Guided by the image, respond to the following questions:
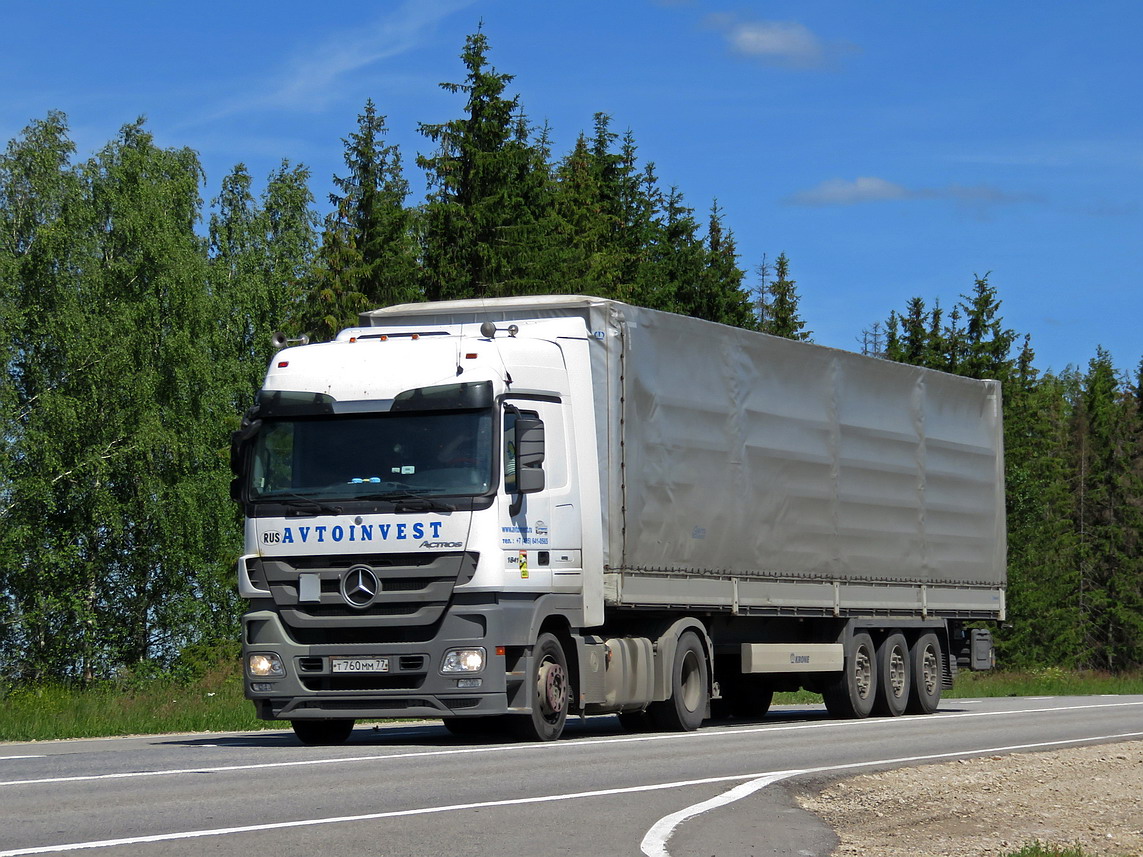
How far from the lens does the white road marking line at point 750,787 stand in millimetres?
8500

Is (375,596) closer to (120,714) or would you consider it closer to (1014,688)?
(120,714)

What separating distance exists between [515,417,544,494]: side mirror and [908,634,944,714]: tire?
31.0ft

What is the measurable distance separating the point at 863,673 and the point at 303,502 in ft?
30.5

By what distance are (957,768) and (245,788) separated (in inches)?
228

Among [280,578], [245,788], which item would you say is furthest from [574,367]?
[245,788]

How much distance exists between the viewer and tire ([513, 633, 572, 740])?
15078mm

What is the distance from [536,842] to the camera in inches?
328

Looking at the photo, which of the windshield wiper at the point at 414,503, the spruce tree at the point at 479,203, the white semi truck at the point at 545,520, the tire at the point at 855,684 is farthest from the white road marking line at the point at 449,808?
the spruce tree at the point at 479,203

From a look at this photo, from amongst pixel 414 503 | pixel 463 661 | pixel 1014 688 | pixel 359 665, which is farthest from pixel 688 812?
pixel 1014 688

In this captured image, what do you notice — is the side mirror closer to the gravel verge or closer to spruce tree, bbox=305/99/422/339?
the gravel verge

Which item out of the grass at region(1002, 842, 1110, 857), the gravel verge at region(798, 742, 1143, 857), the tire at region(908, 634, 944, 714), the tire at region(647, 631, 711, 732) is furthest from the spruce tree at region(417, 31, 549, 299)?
the grass at region(1002, 842, 1110, 857)

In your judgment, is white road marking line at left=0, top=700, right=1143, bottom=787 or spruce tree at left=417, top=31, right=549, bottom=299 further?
spruce tree at left=417, top=31, right=549, bottom=299

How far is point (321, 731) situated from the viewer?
52.4 ft

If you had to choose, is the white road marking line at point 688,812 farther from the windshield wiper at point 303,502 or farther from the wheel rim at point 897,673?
the wheel rim at point 897,673
